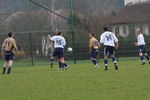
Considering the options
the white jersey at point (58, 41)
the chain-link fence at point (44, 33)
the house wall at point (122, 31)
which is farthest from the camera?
the house wall at point (122, 31)

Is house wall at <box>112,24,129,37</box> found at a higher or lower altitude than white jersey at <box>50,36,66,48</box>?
higher

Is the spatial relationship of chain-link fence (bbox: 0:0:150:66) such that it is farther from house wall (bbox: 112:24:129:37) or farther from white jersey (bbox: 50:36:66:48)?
white jersey (bbox: 50:36:66:48)

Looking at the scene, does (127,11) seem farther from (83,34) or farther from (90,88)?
(90,88)

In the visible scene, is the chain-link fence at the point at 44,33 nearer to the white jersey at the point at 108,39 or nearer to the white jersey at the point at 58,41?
the white jersey at the point at 58,41

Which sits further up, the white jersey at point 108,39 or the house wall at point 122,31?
the house wall at point 122,31

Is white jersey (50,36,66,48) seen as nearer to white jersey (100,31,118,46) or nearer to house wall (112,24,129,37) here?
white jersey (100,31,118,46)

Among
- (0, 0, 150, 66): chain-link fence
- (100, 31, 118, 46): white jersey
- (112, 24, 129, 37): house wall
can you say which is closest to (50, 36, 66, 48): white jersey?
(100, 31, 118, 46): white jersey

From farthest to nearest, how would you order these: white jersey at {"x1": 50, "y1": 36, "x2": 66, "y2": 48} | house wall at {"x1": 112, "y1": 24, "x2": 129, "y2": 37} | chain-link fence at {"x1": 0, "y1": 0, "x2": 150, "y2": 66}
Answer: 1. house wall at {"x1": 112, "y1": 24, "x2": 129, "y2": 37}
2. chain-link fence at {"x1": 0, "y1": 0, "x2": 150, "y2": 66}
3. white jersey at {"x1": 50, "y1": 36, "x2": 66, "y2": 48}

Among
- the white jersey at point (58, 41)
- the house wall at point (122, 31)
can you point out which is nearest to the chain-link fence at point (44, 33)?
the house wall at point (122, 31)

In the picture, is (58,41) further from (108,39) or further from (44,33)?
(44,33)

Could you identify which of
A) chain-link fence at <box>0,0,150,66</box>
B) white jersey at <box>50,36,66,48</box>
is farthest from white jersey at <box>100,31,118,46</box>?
chain-link fence at <box>0,0,150,66</box>

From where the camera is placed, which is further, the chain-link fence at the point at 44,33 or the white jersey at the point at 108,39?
the chain-link fence at the point at 44,33

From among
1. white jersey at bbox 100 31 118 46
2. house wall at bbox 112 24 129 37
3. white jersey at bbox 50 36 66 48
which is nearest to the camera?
white jersey at bbox 100 31 118 46

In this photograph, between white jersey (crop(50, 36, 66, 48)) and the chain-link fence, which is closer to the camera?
white jersey (crop(50, 36, 66, 48))
